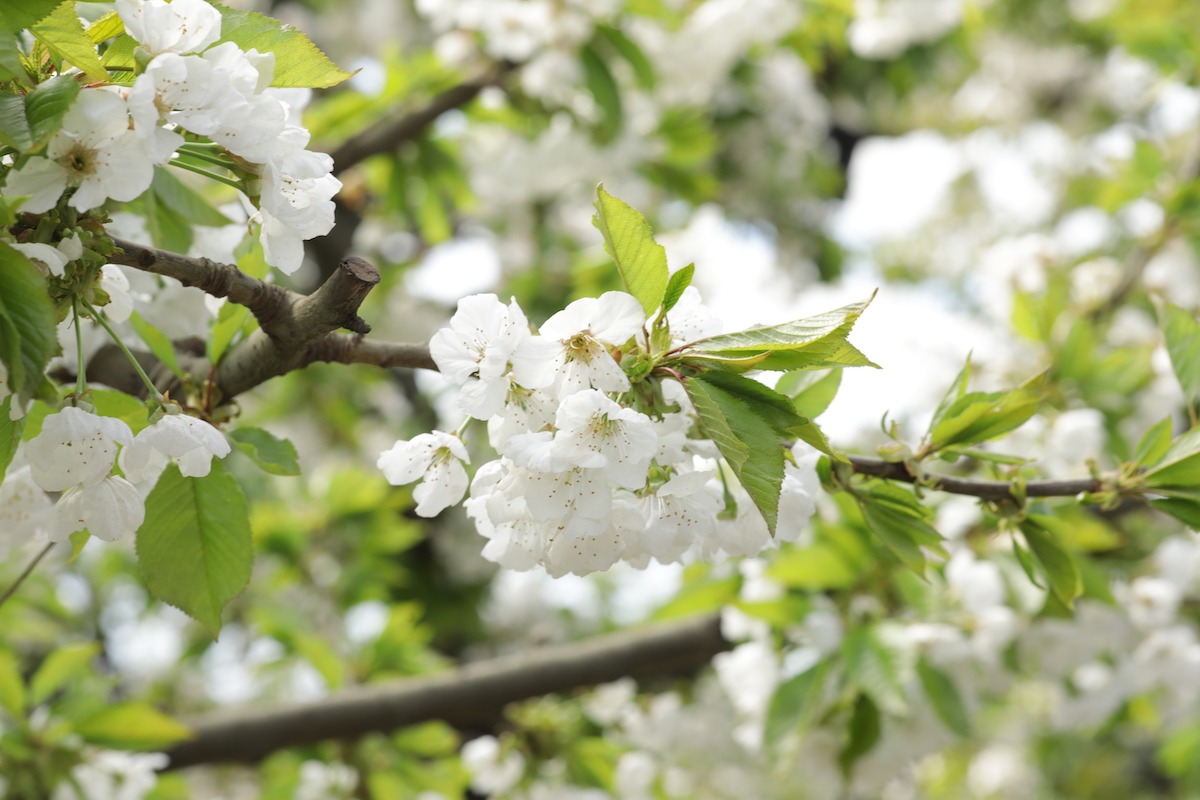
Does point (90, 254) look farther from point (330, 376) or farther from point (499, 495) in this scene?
point (330, 376)

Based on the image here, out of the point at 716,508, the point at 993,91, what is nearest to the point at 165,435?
the point at 716,508

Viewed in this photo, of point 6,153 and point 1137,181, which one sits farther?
point 1137,181

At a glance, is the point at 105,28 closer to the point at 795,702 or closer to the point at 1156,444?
the point at 1156,444

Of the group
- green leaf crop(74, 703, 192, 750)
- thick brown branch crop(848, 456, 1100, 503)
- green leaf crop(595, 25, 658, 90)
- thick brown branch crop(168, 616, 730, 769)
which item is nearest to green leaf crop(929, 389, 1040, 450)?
thick brown branch crop(848, 456, 1100, 503)

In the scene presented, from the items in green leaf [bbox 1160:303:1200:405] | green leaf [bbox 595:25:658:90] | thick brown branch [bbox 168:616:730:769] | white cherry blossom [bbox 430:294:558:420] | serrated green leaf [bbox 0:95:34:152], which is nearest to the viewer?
serrated green leaf [bbox 0:95:34:152]

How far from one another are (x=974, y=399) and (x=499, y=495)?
53 cm

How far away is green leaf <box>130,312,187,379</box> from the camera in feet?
3.24

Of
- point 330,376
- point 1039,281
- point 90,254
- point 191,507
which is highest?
point 90,254

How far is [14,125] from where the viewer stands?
24.6 inches

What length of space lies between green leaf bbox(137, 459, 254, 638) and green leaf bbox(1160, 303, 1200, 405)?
3.48 ft

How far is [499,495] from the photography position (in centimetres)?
75

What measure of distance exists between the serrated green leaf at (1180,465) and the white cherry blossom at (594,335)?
23.5 inches

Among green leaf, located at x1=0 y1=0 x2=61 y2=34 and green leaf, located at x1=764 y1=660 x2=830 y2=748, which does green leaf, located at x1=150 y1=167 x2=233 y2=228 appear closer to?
green leaf, located at x1=0 y1=0 x2=61 y2=34

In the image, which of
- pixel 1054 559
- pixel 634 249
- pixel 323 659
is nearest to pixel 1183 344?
pixel 1054 559
